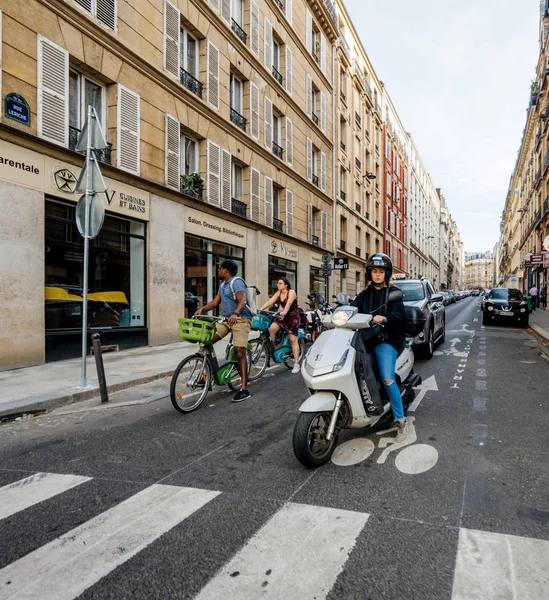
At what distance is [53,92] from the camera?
927 centimetres

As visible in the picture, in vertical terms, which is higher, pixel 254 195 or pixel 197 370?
pixel 254 195

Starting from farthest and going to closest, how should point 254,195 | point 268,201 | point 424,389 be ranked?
point 268,201 → point 254,195 → point 424,389

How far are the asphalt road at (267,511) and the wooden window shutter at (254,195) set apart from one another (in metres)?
13.0

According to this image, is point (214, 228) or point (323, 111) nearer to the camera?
point (214, 228)

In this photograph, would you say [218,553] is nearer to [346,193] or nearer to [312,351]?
[312,351]

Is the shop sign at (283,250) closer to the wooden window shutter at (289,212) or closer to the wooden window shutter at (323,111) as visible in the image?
the wooden window shutter at (289,212)

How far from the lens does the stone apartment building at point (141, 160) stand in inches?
340

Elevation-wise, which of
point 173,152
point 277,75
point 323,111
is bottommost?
point 173,152

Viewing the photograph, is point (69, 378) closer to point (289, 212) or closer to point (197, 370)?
point (197, 370)

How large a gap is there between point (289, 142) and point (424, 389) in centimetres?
1657

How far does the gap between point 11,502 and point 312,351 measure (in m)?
2.42

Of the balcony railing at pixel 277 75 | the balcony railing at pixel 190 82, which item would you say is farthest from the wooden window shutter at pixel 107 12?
the balcony railing at pixel 277 75

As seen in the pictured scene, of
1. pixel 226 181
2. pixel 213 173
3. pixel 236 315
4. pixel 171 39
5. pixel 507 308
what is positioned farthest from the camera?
pixel 507 308

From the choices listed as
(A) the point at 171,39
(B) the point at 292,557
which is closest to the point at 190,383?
(B) the point at 292,557
